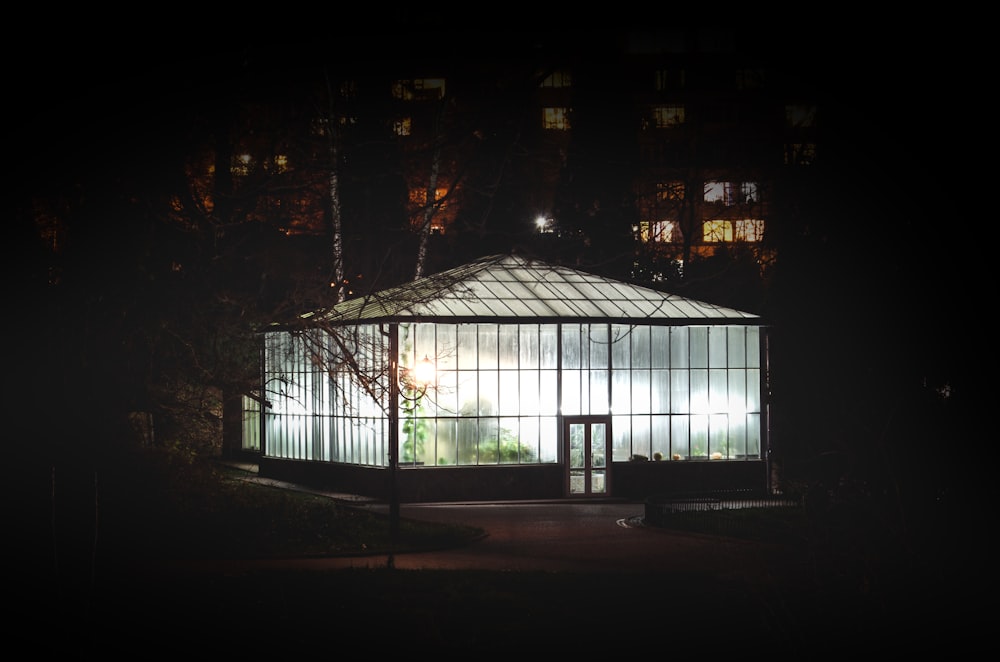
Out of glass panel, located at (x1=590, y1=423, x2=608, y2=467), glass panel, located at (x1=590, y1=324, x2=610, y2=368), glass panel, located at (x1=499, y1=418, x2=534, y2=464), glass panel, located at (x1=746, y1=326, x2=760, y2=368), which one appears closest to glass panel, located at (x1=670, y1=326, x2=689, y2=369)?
glass panel, located at (x1=746, y1=326, x2=760, y2=368)

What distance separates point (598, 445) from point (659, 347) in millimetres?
3249

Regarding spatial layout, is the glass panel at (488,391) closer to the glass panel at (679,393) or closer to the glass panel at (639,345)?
the glass panel at (639,345)

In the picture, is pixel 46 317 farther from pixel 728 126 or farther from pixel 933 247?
pixel 728 126

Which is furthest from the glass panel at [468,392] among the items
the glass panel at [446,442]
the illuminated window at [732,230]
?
the illuminated window at [732,230]

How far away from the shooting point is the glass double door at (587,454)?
31.3 metres

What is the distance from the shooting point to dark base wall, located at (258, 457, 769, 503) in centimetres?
3011

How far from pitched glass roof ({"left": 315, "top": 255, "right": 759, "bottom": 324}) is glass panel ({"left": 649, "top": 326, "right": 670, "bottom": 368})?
2.18 feet

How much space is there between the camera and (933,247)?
11242 mm

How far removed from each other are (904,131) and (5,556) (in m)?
8.50

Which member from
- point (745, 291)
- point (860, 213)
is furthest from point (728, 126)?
point (860, 213)

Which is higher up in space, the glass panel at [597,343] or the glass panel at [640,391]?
the glass panel at [597,343]

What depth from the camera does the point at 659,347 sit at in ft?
107

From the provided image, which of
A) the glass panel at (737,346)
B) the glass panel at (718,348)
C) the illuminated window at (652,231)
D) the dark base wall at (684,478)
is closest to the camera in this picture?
the dark base wall at (684,478)

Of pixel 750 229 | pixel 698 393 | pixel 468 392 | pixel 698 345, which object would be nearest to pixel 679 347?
pixel 698 345
